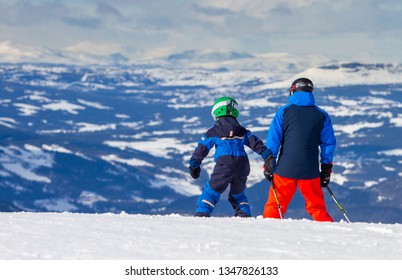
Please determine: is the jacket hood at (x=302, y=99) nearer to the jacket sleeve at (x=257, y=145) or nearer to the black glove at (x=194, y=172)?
the jacket sleeve at (x=257, y=145)

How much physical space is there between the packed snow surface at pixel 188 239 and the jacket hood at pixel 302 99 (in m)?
2.12

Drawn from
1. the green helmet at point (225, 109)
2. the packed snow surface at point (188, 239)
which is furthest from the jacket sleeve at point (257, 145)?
the packed snow surface at point (188, 239)

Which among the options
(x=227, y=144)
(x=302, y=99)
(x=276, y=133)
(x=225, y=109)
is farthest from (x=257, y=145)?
(x=302, y=99)

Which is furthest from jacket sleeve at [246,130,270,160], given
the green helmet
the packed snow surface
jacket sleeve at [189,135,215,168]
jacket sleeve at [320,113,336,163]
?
the packed snow surface

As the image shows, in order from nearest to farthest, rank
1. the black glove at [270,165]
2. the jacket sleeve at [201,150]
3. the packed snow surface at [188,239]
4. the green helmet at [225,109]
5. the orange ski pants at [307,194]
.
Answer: the packed snow surface at [188,239] → the black glove at [270,165] → the orange ski pants at [307,194] → the jacket sleeve at [201,150] → the green helmet at [225,109]

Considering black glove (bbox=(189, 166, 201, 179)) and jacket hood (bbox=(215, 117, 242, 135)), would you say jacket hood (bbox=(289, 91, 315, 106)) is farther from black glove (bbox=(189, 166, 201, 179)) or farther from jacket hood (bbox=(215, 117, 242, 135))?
black glove (bbox=(189, 166, 201, 179))

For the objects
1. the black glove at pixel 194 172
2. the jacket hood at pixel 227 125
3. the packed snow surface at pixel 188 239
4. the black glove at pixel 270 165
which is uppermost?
the jacket hood at pixel 227 125

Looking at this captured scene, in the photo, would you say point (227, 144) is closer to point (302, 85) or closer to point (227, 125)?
point (227, 125)

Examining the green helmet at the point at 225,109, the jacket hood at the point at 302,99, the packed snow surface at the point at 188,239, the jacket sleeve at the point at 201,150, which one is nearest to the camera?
the packed snow surface at the point at 188,239

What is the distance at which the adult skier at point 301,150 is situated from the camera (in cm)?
1150

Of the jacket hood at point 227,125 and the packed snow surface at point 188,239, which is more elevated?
the jacket hood at point 227,125

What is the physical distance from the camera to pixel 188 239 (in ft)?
27.1

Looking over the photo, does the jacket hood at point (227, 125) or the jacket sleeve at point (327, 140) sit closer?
the jacket sleeve at point (327, 140)

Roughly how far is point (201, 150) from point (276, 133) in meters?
1.23
